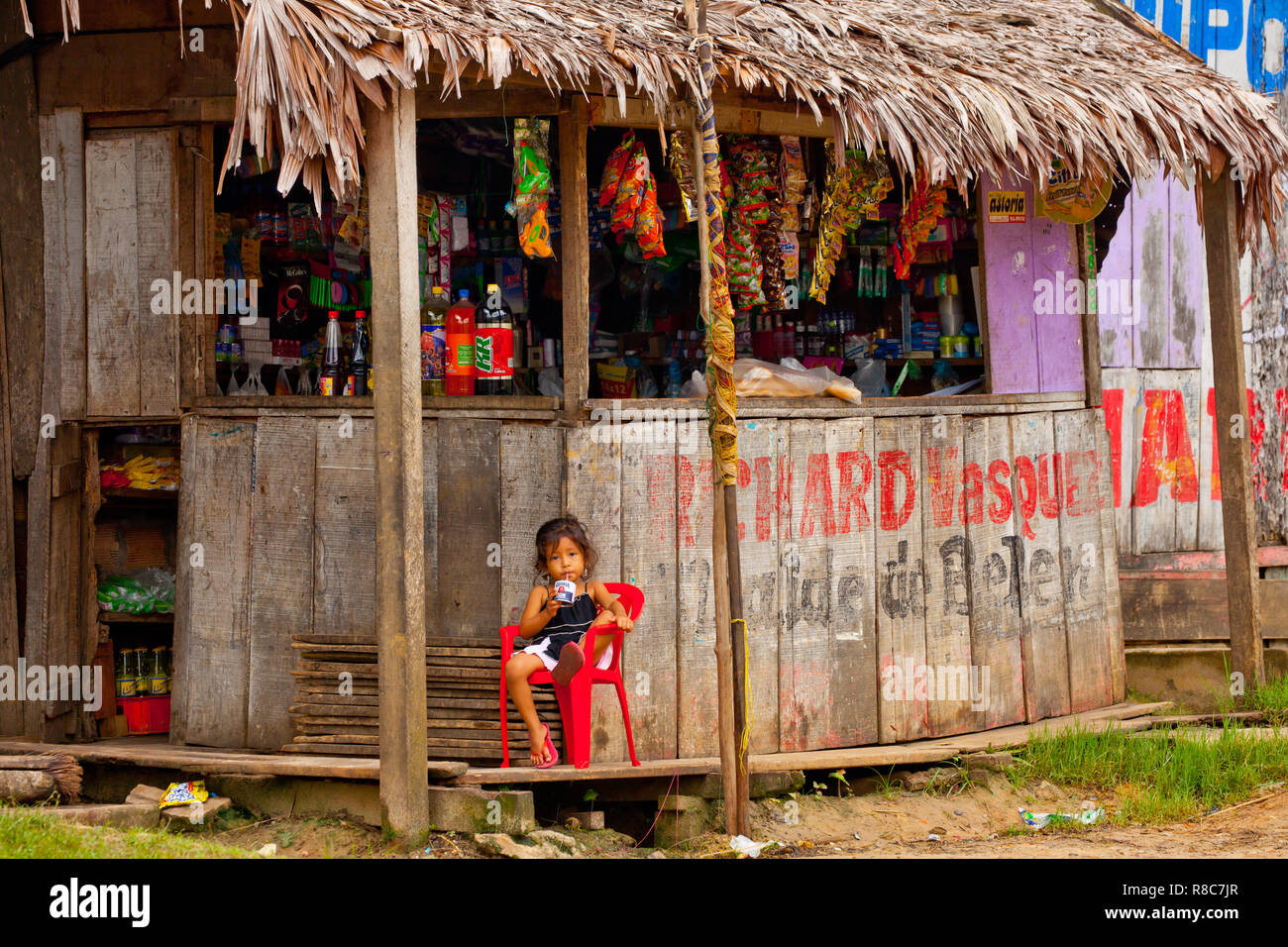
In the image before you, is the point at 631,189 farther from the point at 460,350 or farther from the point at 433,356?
the point at 433,356

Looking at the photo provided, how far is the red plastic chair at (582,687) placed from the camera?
555 centimetres

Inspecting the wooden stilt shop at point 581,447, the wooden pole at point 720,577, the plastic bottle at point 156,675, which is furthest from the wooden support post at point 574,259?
the plastic bottle at point 156,675

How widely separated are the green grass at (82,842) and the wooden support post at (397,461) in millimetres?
688

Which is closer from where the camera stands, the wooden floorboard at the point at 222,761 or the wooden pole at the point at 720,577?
the wooden pole at the point at 720,577

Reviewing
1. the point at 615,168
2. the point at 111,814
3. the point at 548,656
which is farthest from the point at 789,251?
the point at 111,814

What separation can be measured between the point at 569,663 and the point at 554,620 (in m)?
0.29

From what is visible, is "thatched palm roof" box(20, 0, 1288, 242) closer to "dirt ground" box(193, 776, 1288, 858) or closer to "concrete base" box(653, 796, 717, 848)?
"dirt ground" box(193, 776, 1288, 858)

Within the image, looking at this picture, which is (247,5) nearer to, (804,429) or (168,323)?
(168,323)

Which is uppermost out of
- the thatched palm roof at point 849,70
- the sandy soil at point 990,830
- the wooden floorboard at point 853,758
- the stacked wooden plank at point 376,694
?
the thatched palm roof at point 849,70

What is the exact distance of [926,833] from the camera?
5.82m

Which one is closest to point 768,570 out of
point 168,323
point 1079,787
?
point 1079,787

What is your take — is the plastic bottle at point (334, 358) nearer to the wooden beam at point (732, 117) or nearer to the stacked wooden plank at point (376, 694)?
the stacked wooden plank at point (376, 694)

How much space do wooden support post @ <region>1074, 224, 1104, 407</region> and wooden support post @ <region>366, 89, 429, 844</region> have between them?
3.97 meters

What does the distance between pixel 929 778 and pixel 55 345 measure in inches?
188
